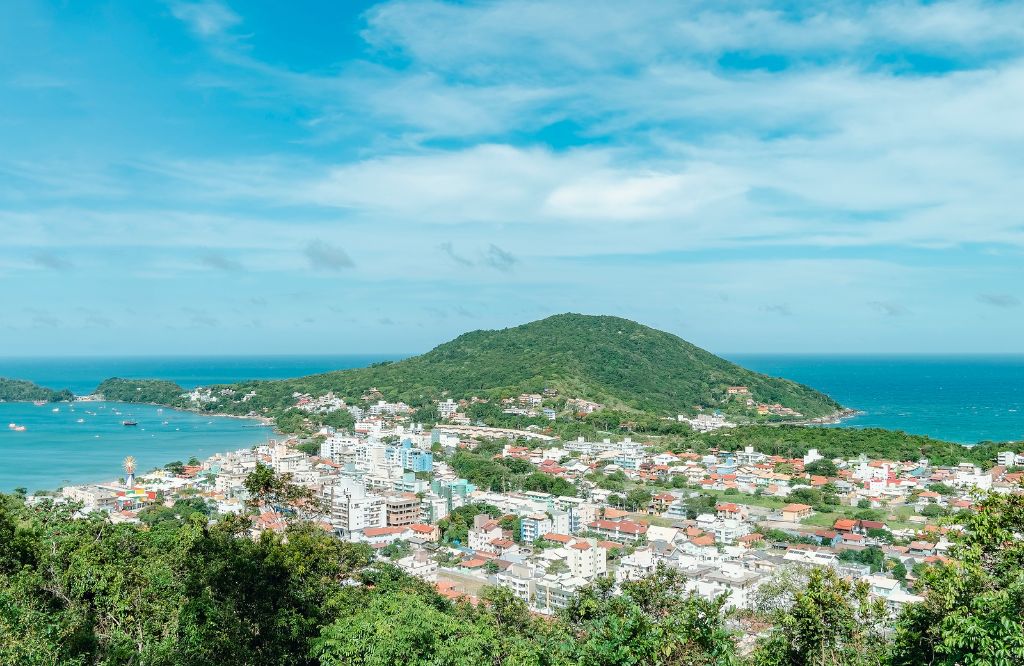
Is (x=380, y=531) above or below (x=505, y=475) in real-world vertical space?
below

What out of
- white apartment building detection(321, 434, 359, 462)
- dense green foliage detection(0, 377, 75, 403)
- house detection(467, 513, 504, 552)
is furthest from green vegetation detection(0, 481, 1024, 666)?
dense green foliage detection(0, 377, 75, 403)

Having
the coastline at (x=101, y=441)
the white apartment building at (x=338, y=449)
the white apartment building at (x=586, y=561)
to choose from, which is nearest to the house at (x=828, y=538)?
the white apartment building at (x=586, y=561)

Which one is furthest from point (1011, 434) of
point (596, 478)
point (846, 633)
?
point (846, 633)

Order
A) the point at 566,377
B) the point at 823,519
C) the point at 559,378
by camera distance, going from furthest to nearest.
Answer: the point at 566,377, the point at 559,378, the point at 823,519

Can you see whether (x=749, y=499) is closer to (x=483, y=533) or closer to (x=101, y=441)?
(x=483, y=533)

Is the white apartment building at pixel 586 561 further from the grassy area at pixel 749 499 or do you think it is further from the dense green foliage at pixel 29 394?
the dense green foliage at pixel 29 394

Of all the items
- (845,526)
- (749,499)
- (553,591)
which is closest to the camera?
(553,591)

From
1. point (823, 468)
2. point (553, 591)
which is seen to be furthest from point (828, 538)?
point (823, 468)

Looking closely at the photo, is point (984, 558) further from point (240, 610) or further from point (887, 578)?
point (887, 578)
